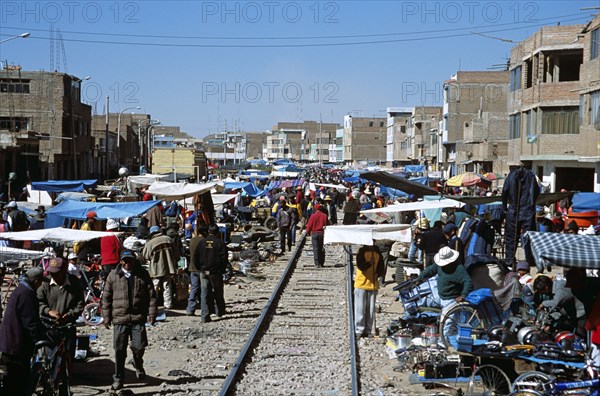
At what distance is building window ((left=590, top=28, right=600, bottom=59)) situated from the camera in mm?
31016

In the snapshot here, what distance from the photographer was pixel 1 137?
44375mm

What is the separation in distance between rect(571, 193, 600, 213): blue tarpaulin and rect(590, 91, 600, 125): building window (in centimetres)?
938

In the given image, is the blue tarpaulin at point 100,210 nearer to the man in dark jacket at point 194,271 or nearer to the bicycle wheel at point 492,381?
the man in dark jacket at point 194,271

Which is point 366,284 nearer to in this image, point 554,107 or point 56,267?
point 56,267

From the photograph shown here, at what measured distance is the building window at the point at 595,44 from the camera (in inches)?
1221

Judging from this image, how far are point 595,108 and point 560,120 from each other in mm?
6879

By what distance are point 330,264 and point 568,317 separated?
14.5 m

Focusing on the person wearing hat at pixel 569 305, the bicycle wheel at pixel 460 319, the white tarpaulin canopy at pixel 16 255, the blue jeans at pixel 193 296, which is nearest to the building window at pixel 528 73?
the blue jeans at pixel 193 296

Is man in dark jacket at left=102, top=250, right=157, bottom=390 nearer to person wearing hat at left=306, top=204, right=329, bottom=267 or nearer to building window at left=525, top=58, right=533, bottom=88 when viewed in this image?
person wearing hat at left=306, top=204, right=329, bottom=267

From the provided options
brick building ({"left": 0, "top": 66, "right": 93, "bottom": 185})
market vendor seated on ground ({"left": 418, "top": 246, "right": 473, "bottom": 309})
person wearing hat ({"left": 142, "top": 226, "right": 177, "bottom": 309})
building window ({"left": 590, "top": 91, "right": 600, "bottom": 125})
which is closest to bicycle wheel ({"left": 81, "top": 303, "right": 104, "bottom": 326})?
person wearing hat ({"left": 142, "top": 226, "right": 177, "bottom": 309})

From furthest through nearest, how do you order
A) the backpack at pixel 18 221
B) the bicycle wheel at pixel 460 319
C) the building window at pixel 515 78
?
the building window at pixel 515 78, the backpack at pixel 18 221, the bicycle wheel at pixel 460 319

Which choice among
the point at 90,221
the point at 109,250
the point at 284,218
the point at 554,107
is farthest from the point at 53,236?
the point at 554,107

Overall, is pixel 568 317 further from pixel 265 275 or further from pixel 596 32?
pixel 596 32

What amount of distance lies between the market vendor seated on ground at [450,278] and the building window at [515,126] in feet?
104
